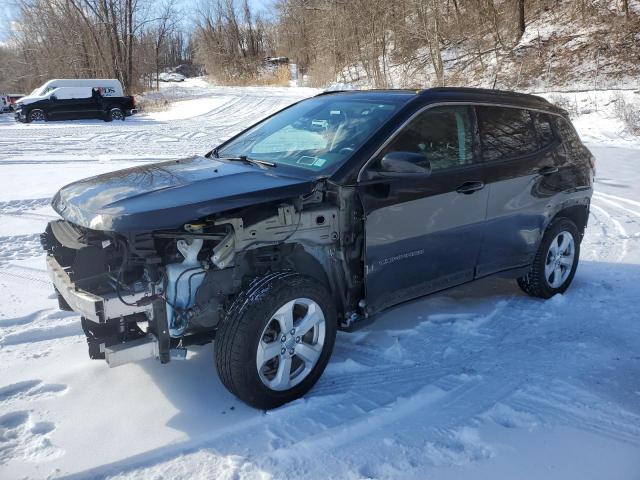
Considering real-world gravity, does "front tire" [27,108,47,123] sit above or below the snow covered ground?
above

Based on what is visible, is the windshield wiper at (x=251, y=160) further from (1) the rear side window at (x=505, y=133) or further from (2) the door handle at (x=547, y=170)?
(2) the door handle at (x=547, y=170)

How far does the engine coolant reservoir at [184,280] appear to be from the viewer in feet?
10.2

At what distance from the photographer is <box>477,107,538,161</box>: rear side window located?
432cm

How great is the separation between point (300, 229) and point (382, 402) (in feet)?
3.75

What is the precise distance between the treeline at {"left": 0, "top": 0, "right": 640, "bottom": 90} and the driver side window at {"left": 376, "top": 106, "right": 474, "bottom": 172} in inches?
735

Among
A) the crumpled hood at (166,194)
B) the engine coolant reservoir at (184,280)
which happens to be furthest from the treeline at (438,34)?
the engine coolant reservoir at (184,280)

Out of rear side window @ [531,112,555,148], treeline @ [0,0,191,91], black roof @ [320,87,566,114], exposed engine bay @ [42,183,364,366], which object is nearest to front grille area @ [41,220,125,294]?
exposed engine bay @ [42,183,364,366]

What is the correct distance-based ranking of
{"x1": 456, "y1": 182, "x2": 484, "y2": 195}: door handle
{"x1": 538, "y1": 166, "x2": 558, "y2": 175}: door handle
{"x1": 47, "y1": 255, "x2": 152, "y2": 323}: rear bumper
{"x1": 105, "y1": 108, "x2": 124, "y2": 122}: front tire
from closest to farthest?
{"x1": 47, "y1": 255, "x2": 152, "y2": 323}: rear bumper
{"x1": 456, "y1": 182, "x2": 484, "y2": 195}: door handle
{"x1": 538, "y1": 166, "x2": 558, "y2": 175}: door handle
{"x1": 105, "y1": 108, "x2": 124, "y2": 122}: front tire

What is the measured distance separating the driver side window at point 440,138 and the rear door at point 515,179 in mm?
188

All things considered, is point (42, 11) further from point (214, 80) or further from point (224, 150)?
point (224, 150)

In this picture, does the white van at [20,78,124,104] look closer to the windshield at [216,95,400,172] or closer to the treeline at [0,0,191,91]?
the treeline at [0,0,191,91]

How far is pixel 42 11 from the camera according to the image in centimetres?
3650

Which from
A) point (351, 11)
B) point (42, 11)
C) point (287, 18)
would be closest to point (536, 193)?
point (351, 11)

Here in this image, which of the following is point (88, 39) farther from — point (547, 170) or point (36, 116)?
point (547, 170)
